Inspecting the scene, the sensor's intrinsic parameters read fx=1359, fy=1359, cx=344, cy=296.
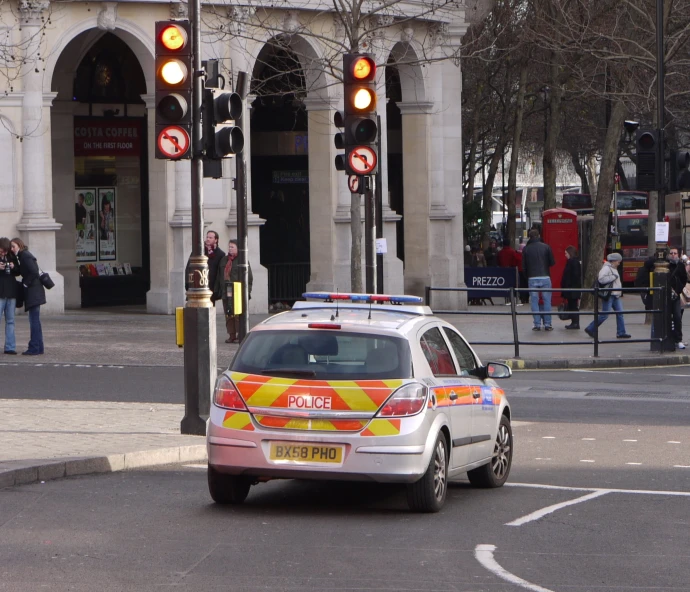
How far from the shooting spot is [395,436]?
335 inches

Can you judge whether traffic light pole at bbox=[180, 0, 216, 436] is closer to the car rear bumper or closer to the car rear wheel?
the car rear wheel

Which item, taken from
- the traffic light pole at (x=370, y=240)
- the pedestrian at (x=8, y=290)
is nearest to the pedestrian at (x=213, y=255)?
the pedestrian at (x=8, y=290)

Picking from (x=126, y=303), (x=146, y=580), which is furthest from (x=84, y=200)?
(x=146, y=580)

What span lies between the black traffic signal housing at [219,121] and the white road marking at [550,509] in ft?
14.5

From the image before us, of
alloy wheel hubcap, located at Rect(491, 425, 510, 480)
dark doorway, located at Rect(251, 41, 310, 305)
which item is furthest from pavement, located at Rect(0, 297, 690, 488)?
dark doorway, located at Rect(251, 41, 310, 305)

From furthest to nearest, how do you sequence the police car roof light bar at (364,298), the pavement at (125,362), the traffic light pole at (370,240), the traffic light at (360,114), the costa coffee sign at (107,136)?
the costa coffee sign at (107,136) → the traffic light pole at (370,240) → the traffic light at (360,114) → the pavement at (125,362) → the police car roof light bar at (364,298)

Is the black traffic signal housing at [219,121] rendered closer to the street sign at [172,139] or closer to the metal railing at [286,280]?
the street sign at [172,139]

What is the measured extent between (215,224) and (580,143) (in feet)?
134

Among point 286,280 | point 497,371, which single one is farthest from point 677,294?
point 497,371

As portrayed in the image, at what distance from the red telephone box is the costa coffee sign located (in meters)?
10.3

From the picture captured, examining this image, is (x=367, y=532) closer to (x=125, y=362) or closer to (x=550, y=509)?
(x=550, y=509)

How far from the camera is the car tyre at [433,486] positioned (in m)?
8.68

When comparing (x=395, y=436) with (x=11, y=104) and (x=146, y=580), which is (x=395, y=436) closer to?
(x=146, y=580)

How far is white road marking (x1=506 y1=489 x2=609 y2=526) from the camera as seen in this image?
870 centimetres
